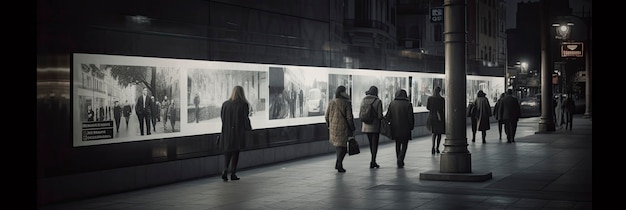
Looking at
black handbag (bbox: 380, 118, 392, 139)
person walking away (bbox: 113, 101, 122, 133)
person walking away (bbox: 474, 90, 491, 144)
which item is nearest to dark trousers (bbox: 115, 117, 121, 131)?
person walking away (bbox: 113, 101, 122, 133)

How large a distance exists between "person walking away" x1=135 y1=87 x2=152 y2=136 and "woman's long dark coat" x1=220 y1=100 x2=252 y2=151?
1439mm

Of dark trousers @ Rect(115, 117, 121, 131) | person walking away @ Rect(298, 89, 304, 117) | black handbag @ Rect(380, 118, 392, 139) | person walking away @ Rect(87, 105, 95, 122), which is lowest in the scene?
black handbag @ Rect(380, 118, 392, 139)

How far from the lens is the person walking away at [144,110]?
12759 mm

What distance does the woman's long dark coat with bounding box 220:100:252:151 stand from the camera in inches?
538

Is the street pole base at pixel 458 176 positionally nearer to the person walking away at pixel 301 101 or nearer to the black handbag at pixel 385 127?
the black handbag at pixel 385 127

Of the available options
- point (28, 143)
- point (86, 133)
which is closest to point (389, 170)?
point (86, 133)

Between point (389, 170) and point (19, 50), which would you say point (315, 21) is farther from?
point (19, 50)

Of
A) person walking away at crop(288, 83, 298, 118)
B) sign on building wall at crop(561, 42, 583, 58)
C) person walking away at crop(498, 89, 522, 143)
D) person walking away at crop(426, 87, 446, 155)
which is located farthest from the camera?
sign on building wall at crop(561, 42, 583, 58)

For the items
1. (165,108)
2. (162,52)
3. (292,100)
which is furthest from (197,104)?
(292,100)

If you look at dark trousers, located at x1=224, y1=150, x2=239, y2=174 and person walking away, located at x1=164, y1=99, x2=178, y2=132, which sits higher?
person walking away, located at x1=164, y1=99, x2=178, y2=132

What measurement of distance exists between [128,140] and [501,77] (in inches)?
1174

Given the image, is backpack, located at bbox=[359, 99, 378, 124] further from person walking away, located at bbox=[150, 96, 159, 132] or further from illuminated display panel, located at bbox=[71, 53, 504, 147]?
person walking away, located at bbox=[150, 96, 159, 132]

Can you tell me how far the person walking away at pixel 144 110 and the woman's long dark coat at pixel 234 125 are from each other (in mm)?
1439

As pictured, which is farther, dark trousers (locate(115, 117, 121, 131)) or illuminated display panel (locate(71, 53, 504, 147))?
dark trousers (locate(115, 117, 121, 131))
